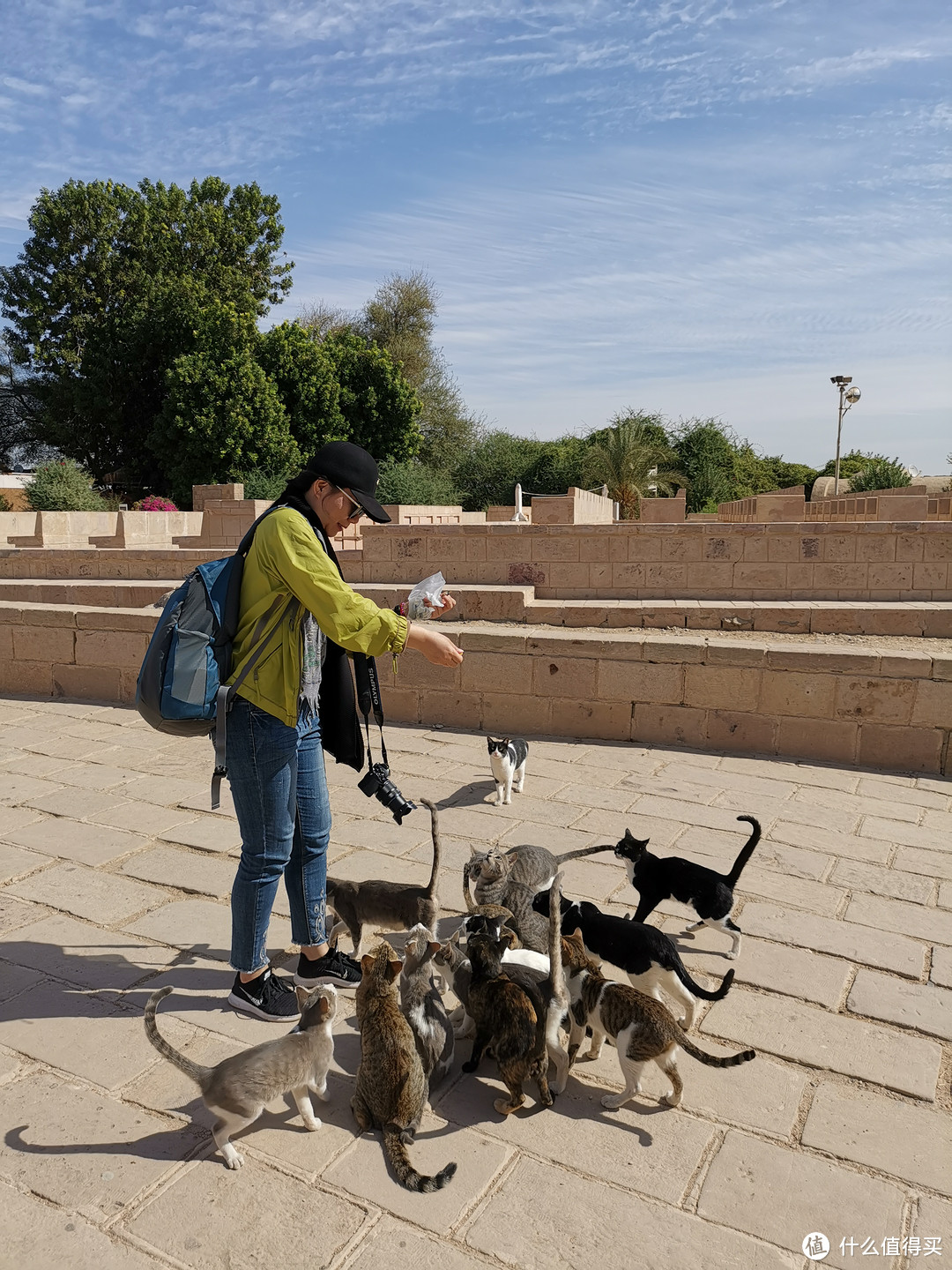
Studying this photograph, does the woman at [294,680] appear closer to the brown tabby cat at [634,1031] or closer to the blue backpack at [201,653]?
the blue backpack at [201,653]

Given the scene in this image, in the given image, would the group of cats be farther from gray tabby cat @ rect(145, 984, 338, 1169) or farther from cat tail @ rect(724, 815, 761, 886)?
cat tail @ rect(724, 815, 761, 886)

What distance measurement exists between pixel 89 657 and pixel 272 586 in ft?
18.9

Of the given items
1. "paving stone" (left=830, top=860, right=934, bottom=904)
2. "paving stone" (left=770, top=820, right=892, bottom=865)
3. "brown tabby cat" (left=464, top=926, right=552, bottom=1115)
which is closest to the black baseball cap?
"brown tabby cat" (left=464, top=926, right=552, bottom=1115)

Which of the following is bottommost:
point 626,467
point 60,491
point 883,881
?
point 883,881

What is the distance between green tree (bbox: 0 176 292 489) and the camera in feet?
99.4

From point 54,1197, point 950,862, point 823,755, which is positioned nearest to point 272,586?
point 54,1197

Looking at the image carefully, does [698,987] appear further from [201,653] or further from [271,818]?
[201,653]

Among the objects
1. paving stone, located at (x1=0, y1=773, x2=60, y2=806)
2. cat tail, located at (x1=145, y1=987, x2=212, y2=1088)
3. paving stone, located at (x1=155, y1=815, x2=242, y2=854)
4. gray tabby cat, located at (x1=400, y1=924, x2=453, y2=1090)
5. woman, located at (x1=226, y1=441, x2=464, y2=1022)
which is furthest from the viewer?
paving stone, located at (x1=0, y1=773, x2=60, y2=806)

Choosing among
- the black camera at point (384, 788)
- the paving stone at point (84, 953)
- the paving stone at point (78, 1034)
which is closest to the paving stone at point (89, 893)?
the paving stone at point (84, 953)

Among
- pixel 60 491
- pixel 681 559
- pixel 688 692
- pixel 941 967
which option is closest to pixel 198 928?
pixel 941 967

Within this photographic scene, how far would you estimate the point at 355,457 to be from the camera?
2.79 metres

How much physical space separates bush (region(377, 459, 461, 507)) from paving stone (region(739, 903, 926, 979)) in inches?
741

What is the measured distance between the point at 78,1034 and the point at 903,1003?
9.18 feet

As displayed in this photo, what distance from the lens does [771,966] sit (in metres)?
3.35
